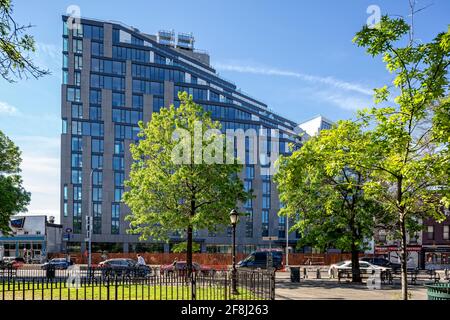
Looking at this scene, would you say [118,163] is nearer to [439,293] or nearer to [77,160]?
[77,160]

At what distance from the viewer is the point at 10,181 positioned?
4006 cm

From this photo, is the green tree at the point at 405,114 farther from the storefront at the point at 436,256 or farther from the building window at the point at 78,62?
the building window at the point at 78,62

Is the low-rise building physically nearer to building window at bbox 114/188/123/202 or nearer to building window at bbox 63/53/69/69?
building window at bbox 114/188/123/202

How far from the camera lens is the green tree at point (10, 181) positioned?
38.8 metres

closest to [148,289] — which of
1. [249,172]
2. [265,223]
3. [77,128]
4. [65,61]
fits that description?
[77,128]

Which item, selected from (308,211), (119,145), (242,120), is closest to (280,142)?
(242,120)

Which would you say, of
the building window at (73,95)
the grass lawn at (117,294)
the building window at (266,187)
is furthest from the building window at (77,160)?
the grass lawn at (117,294)

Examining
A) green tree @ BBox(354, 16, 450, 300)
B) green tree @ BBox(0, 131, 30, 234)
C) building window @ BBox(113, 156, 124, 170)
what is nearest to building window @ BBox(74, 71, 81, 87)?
building window @ BBox(113, 156, 124, 170)

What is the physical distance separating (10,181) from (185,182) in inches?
674

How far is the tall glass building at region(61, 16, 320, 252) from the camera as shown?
280 feet
